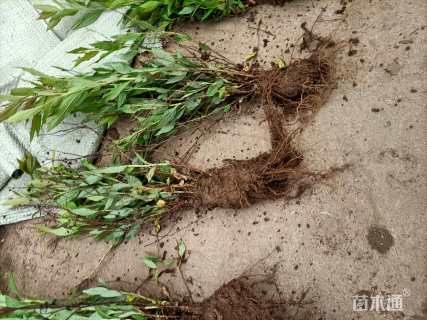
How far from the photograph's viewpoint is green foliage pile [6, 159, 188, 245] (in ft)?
6.87

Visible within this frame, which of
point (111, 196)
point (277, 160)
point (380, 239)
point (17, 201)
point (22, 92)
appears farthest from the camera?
point (17, 201)

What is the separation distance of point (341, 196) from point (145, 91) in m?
1.17

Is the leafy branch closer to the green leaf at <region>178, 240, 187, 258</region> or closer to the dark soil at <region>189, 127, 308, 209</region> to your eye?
the green leaf at <region>178, 240, 187, 258</region>

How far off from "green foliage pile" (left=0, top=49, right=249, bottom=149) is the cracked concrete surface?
0.17 meters

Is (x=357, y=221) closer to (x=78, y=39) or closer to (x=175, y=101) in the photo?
(x=175, y=101)

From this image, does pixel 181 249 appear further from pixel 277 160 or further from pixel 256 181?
pixel 277 160

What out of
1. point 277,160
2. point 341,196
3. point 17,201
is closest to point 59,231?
point 17,201

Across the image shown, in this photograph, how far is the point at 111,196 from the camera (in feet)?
7.00

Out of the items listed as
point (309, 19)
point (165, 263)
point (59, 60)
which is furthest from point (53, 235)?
point (309, 19)

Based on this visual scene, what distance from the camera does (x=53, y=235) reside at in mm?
2512

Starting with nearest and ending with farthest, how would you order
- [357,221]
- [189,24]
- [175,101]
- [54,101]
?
[357,221], [54,101], [175,101], [189,24]

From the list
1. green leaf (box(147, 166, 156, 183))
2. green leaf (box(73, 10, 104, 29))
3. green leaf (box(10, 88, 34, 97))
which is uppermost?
green leaf (box(73, 10, 104, 29))

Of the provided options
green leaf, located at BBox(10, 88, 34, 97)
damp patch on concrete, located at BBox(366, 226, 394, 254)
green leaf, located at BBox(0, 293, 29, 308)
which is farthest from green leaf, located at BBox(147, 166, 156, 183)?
damp patch on concrete, located at BBox(366, 226, 394, 254)

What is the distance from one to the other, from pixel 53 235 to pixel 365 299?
1834mm
